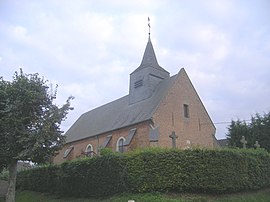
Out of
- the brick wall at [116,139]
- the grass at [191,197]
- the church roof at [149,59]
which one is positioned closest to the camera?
the grass at [191,197]

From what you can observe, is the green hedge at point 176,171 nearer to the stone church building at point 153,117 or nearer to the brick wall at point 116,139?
the stone church building at point 153,117

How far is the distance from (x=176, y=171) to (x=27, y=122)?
9.58m

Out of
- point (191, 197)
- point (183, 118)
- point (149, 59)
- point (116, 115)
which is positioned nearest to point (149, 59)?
point (149, 59)

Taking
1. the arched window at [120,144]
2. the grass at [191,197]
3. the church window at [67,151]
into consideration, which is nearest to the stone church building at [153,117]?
the arched window at [120,144]

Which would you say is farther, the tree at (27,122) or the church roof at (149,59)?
the church roof at (149,59)

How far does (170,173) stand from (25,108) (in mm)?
9552

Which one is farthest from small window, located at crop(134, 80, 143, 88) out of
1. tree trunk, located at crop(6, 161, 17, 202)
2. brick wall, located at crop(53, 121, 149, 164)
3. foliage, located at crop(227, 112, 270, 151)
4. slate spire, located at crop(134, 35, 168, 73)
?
tree trunk, located at crop(6, 161, 17, 202)

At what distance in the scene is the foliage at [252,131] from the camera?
94.4 ft

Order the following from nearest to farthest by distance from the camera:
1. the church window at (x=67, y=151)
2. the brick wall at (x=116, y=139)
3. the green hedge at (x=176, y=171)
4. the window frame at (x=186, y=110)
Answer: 1. the green hedge at (x=176, y=171)
2. the brick wall at (x=116, y=139)
3. the window frame at (x=186, y=110)
4. the church window at (x=67, y=151)

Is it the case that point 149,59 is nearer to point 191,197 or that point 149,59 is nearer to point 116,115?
point 116,115

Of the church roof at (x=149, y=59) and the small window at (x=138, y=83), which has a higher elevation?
the church roof at (x=149, y=59)

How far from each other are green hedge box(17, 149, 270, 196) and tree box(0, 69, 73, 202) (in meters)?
2.76

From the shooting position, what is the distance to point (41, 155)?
19422 mm

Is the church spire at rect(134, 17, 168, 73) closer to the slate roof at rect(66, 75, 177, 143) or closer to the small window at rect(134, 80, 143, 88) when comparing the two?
the small window at rect(134, 80, 143, 88)
